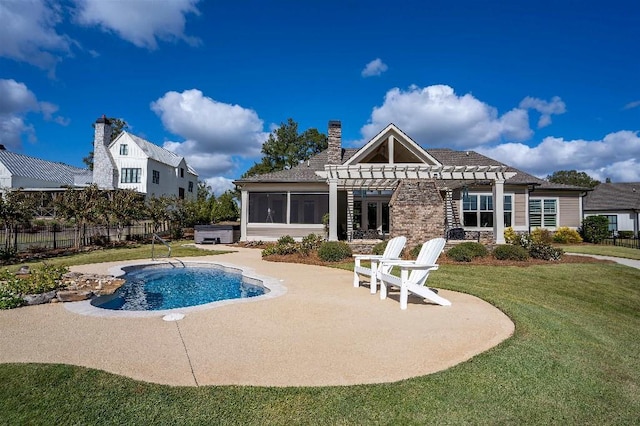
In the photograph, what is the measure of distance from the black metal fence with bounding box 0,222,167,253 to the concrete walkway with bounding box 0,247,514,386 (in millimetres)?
11486

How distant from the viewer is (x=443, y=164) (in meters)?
20.6

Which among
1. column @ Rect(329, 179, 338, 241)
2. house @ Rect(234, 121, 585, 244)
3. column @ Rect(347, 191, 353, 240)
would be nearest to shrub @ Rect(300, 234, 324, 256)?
column @ Rect(329, 179, 338, 241)

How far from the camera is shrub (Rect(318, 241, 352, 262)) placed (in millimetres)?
12930

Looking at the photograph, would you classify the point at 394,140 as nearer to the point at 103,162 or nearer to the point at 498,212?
the point at 498,212

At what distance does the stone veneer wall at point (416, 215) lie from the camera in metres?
14.7

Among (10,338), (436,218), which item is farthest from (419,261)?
(436,218)

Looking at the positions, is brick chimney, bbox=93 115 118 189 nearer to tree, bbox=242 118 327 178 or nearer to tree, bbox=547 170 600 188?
tree, bbox=242 118 327 178

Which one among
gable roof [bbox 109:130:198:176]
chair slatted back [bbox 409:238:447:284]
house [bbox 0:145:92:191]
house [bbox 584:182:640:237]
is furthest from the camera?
gable roof [bbox 109:130:198:176]

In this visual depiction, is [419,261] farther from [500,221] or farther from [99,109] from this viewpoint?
[99,109]

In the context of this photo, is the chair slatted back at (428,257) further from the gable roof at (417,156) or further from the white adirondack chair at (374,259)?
the gable roof at (417,156)

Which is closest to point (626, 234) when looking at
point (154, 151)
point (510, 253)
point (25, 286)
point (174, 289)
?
point (510, 253)

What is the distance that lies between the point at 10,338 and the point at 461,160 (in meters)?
22.3

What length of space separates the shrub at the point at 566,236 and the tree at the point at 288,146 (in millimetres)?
28577

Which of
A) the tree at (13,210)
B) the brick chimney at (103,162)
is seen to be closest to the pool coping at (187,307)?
the tree at (13,210)
